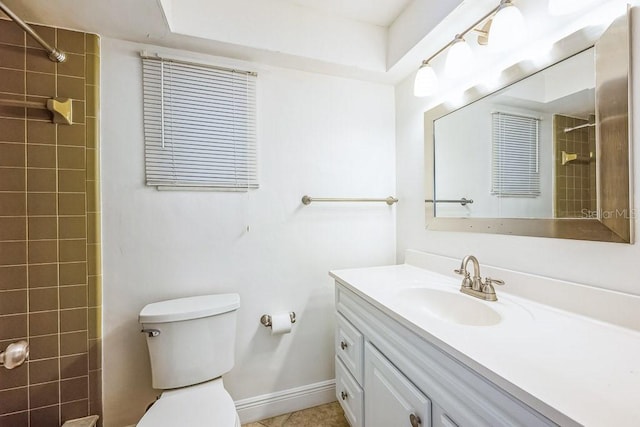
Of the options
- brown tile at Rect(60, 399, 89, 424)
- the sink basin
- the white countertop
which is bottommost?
brown tile at Rect(60, 399, 89, 424)

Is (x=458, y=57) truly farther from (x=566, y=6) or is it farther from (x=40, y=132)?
(x=40, y=132)

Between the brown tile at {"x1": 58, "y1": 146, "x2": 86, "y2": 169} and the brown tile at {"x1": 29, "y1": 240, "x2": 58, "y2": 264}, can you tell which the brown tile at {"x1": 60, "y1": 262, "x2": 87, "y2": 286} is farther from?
the brown tile at {"x1": 58, "y1": 146, "x2": 86, "y2": 169}

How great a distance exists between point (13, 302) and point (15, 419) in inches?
20.6

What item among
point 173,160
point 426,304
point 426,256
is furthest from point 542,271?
point 173,160

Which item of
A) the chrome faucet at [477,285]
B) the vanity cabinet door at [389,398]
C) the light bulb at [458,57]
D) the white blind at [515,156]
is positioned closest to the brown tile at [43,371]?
the vanity cabinet door at [389,398]

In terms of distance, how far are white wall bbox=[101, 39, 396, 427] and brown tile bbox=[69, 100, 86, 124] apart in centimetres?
9

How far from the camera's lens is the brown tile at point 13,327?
1.19 m

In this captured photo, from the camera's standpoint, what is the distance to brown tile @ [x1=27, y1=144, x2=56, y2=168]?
1.23 m

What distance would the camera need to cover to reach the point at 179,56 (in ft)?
4.74

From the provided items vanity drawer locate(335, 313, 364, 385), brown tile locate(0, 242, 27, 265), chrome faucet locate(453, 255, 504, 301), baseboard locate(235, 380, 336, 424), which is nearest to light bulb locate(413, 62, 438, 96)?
chrome faucet locate(453, 255, 504, 301)

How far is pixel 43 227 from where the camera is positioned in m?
1.25

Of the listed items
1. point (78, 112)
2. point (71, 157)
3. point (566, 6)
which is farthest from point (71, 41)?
point (566, 6)

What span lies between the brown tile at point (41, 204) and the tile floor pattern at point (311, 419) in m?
1.50

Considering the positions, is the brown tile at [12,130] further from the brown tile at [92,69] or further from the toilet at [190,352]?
the toilet at [190,352]
